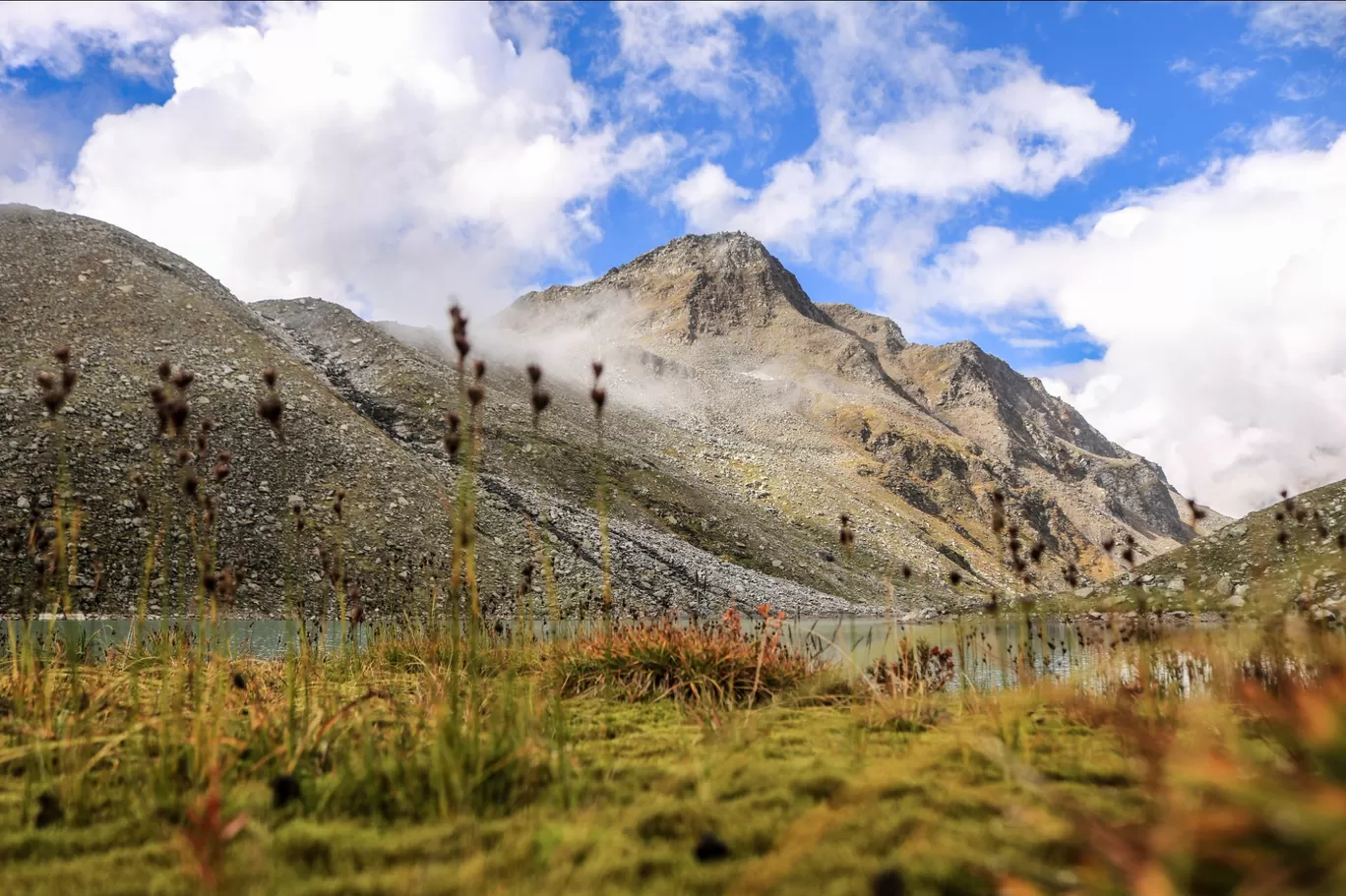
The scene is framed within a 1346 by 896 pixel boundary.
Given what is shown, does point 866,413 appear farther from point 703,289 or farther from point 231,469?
point 231,469

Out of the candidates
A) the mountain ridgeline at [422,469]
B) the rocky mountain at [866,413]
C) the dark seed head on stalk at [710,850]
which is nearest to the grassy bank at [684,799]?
the dark seed head on stalk at [710,850]

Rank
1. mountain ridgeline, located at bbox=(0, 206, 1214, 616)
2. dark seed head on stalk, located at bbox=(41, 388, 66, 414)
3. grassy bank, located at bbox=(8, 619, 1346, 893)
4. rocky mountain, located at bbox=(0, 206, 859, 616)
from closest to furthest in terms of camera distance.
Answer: grassy bank, located at bbox=(8, 619, 1346, 893) → dark seed head on stalk, located at bbox=(41, 388, 66, 414) → mountain ridgeline, located at bbox=(0, 206, 1214, 616) → rocky mountain, located at bbox=(0, 206, 859, 616)

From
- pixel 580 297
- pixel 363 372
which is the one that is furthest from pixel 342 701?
pixel 580 297

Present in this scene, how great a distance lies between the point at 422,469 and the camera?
3441cm

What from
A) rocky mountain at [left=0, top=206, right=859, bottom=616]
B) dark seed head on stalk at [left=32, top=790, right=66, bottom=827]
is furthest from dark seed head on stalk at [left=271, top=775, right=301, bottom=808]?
rocky mountain at [left=0, top=206, right=859, bottom=616]

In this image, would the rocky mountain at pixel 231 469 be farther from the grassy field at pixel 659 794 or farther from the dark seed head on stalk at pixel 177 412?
the dark seed head on stalk at pixel 177 412

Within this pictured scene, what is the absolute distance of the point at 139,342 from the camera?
33156 millimetres

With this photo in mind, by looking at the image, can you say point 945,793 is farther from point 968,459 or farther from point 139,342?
point 968,459

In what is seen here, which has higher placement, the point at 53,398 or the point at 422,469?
the point at 422,469

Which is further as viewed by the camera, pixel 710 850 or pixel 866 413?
pixel 866 413

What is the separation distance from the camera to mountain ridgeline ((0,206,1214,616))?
2261 centimetres

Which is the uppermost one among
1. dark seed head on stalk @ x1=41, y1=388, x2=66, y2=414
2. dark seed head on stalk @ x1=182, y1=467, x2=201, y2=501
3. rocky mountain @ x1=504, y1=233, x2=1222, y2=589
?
rocky mountain @ x1=504, y1=233, x2=1222, y2=589

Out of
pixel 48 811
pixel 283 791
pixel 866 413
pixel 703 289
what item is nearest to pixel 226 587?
pixel 48 811

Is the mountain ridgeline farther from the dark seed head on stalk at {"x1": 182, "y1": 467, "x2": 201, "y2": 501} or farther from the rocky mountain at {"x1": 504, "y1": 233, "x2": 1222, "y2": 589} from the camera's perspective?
the rocky mountain at {"x1": 504, "y1": 233, "x2": 1222, "y2": 589}
